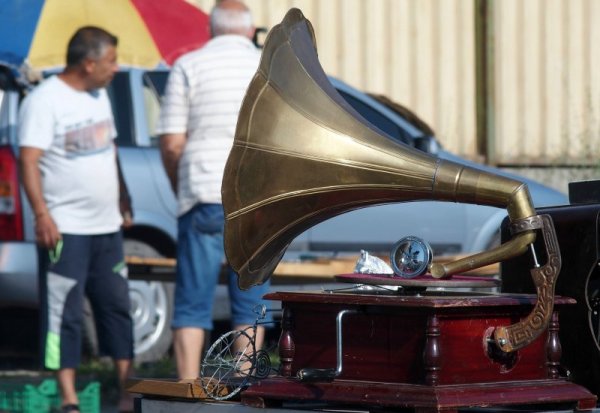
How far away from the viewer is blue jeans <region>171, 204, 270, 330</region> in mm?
5898

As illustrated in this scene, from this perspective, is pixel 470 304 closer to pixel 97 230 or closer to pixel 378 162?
pixel 378 162

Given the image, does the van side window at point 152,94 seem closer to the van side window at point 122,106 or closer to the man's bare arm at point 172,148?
the van side window at point 122,106

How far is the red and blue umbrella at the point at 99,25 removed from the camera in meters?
7.75

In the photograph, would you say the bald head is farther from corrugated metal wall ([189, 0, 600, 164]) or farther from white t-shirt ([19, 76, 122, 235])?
corrugated metal wall ([189, 0, 600, 164])

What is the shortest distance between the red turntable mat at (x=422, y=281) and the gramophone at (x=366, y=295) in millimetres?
29

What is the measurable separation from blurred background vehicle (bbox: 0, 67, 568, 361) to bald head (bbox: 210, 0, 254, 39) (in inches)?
75.5

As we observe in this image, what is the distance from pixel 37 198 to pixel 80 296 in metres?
0.48

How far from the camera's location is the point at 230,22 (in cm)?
609

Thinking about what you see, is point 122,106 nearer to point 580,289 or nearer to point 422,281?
point 580,289

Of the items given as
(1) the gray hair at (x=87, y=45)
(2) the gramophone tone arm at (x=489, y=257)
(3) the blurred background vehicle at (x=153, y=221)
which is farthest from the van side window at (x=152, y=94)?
(2) the gramophone tone arm at (x=489, y=257)

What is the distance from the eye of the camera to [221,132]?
5.95 meters

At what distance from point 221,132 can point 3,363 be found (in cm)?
315

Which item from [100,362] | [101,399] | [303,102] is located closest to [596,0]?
[100,362]

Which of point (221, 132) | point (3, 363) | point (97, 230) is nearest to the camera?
point (221, 132)
